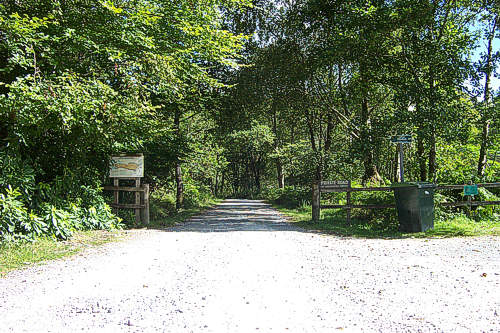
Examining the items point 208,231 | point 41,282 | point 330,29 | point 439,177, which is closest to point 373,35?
point 330,29

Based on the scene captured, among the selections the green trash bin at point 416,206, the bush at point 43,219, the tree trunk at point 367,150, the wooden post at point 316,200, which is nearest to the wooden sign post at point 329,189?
the wooden post at point 316,200

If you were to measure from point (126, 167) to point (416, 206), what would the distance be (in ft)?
29.3

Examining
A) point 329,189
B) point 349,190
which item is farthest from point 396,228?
point 329,189

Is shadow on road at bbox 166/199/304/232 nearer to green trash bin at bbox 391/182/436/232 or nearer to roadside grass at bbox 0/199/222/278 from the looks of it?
roadside grass at bbox 0/199/222/278

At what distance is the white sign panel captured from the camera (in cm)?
1243

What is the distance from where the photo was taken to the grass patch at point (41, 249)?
655cm

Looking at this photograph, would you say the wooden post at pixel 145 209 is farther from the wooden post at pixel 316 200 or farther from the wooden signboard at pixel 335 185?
the wooden signboard at pixel 335 185

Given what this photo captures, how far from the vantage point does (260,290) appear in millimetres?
4855

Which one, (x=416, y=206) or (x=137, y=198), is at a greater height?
(x=137, y=198)

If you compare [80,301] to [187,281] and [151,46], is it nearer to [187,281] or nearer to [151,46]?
[187,281]

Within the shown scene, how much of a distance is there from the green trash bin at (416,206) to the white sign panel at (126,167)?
809 cm

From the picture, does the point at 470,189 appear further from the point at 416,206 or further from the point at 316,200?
the point at 316,200

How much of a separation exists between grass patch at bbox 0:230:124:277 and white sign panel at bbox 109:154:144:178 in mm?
3110

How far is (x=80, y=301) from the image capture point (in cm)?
441
